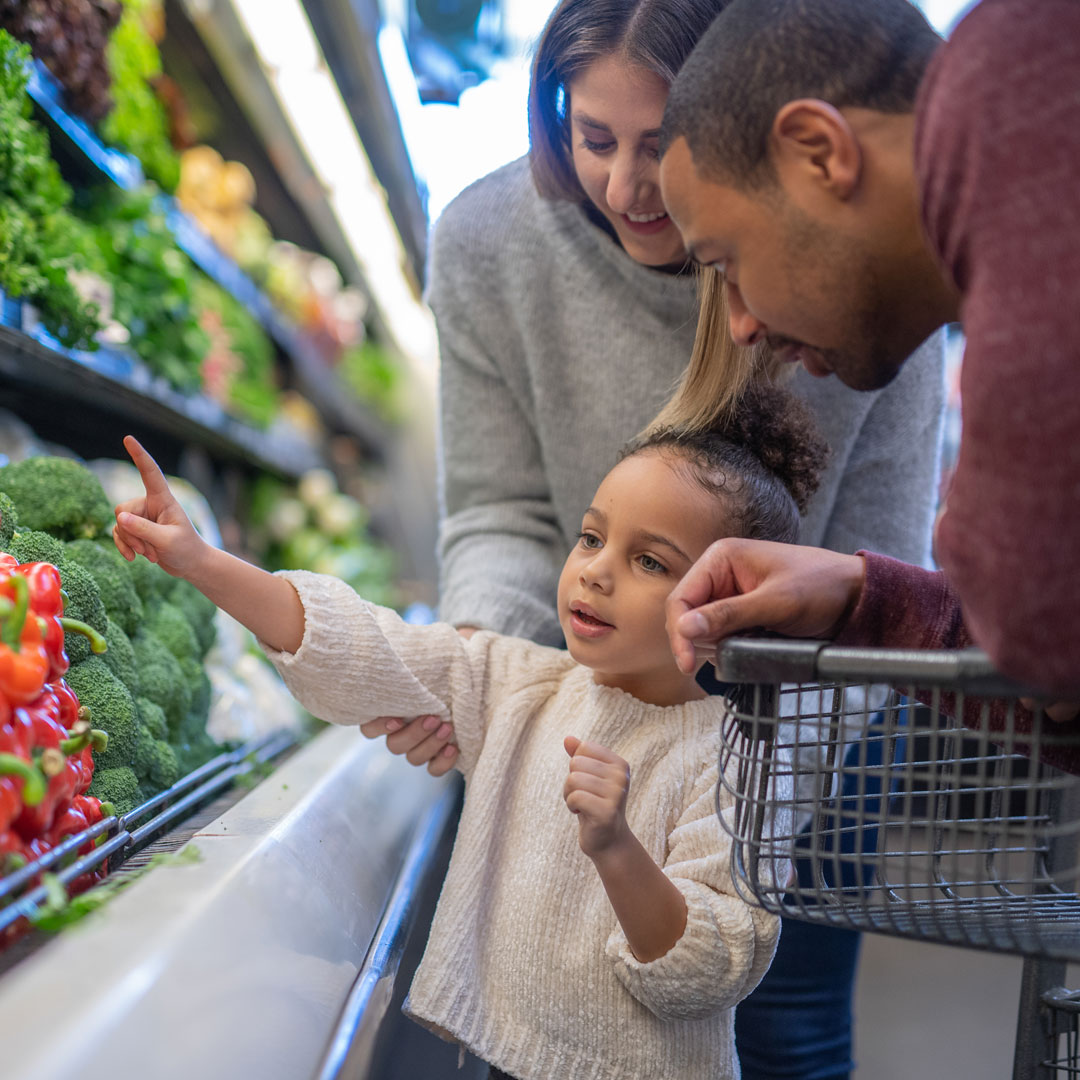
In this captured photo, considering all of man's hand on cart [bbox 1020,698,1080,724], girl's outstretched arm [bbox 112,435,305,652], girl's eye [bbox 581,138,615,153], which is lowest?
man's hand on cart [bbox 1020,698,1080,724]

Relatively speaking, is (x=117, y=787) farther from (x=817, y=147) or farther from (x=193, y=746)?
(x=817, y=147)

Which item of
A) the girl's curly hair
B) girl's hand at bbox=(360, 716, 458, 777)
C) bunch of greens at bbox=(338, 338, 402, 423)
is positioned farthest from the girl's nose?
bunch of greens at bbox=(338, 338, 402, 423)

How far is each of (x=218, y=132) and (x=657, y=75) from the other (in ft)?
8.75

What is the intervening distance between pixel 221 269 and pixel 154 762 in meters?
2.00

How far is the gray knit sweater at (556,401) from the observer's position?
1.55m

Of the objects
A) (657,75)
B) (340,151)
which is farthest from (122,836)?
(340,151)

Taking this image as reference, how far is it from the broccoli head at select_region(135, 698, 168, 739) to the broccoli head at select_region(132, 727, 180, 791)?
2cm

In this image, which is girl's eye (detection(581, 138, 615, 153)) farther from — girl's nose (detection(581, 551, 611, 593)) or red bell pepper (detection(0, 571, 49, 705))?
red bell pepper (detection(0, 571, 49, 705))

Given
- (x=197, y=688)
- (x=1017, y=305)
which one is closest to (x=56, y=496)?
(x=197, y=688)

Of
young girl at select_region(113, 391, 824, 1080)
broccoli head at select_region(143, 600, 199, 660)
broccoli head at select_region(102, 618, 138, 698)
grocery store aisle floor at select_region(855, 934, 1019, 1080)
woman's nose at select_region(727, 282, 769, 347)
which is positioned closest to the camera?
woman's nose at select_region(727, 282, 769, 347)

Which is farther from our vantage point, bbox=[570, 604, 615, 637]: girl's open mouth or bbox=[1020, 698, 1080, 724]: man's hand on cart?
bbox=[570, 604, 615, 637]: girl's open mouth

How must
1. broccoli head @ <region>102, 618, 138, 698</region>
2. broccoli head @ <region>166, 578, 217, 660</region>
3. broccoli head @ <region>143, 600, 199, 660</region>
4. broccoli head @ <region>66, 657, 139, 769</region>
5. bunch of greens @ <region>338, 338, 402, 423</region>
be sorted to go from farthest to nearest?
bunch of greens @ <region>338, 338, 402, 423</region>
broccoli head @ <region>166, 578, 217, 660</region>
broccoli head @ <region>143, 600, 199, 660</region>
broccoli head @ <region>102, 618, 138, 698</region>
broccoli head @ <region>66, 657, 139, 769</region>

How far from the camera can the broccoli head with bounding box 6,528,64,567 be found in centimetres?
118

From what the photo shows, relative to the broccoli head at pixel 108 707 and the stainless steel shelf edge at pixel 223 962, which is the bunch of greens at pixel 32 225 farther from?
the stainless steel shelf edge at pixel 223 962
